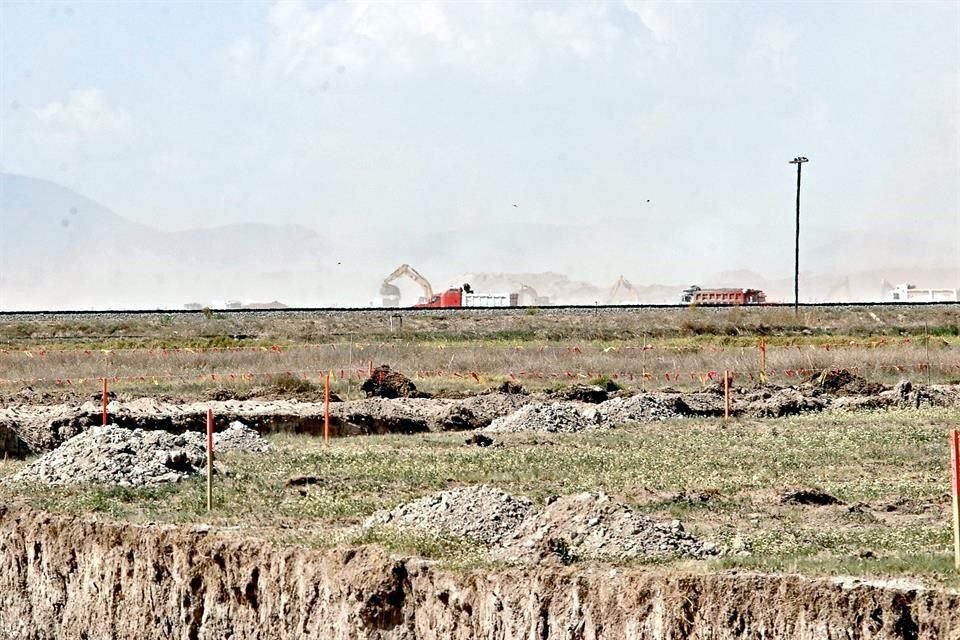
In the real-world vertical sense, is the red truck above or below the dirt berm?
above

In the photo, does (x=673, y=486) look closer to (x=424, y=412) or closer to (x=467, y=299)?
(x=424, y=412)

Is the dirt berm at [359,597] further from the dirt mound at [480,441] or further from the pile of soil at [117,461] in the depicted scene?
the dirt mound at [480,441]

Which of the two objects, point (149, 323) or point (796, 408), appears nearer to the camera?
point (796, 408)

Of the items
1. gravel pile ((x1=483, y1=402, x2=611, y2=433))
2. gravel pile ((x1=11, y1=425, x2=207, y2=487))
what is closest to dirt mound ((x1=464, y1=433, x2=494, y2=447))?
gravel pile ((x1=483, y1=402, x2=611, y2=433))

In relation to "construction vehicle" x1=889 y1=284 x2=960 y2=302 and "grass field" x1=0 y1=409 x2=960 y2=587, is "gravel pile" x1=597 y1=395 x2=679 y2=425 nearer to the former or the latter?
"grass field" x1=0 y1=409 x2=960 y2=587

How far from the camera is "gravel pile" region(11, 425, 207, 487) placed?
2164 centimetres

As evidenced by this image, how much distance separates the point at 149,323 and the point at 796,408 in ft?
158

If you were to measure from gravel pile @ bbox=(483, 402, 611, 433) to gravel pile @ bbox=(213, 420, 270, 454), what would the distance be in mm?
5232

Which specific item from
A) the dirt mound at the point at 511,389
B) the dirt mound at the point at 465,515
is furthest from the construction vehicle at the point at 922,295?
the dirt mound at the point at 465,515

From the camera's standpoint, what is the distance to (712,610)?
12.8 metres

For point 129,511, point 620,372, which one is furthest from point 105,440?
point 620,372

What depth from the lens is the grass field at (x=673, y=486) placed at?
51.5ft

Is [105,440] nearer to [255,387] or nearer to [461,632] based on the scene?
[461,632]

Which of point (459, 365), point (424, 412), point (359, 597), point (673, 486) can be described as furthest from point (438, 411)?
point (359, 597)
